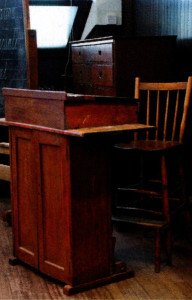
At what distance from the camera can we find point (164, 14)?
4.67m

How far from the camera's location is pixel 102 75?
14.7 feet

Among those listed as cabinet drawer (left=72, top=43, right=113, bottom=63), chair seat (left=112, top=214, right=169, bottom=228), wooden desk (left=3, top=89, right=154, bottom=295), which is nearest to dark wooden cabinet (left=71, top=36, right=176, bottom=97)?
cabinet drawer (left=72, top=43, right=113, bottom=63)

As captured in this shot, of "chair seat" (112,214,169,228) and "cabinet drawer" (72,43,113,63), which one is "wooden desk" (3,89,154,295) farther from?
"cabinet drawer" (72,43,113,63)

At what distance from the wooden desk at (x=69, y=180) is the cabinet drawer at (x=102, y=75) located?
1639 millimetres

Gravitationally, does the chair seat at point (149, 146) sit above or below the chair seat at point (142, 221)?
above

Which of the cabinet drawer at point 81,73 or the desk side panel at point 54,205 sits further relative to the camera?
the cabinet drawer at point 81,73

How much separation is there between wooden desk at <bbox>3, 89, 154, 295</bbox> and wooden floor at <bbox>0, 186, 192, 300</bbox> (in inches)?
2.9

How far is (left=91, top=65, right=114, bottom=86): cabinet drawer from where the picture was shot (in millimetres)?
4334

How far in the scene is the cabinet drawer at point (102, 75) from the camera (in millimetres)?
4334

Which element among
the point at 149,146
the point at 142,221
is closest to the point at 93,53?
the point at 149,146

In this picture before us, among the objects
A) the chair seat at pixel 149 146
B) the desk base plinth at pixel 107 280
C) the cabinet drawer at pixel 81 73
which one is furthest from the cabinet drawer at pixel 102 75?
the desk base plinth at pixel 107 280

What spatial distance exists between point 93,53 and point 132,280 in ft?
8.11

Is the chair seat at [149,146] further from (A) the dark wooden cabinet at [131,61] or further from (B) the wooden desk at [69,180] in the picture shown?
(A) the dark wooden cabinet at [131,61]

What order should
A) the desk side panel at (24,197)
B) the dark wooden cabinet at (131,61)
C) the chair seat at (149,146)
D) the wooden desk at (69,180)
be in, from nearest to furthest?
the wooden desk at (69,180), the desk side panel at (24,197), the chair seat at (149,146), the dark wooden cabinet at (131,61)
